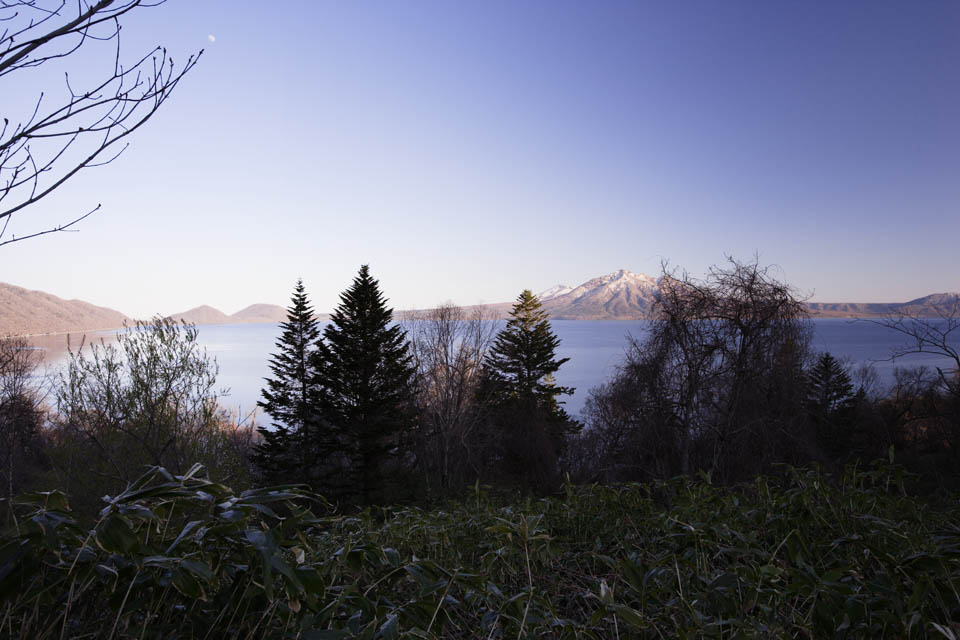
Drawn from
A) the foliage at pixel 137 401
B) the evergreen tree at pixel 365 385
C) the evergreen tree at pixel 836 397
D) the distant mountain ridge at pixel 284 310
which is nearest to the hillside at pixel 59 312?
the distant mountain ridge at pixel 284 310

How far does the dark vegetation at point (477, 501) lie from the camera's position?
2.93 ft

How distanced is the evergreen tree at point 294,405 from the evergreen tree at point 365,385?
1295 millimetres

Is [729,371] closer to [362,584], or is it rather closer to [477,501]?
[477,501]

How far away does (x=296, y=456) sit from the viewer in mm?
25406

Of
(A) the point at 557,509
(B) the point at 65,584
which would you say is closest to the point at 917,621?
(A) the point at 557,509

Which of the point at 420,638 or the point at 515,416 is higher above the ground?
the point at 420,638

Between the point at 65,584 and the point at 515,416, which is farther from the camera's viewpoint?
the point at 515,416

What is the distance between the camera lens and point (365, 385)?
956 inches

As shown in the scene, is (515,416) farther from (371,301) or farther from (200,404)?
(200,404)

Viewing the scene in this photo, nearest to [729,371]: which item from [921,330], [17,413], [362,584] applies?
[921,330]

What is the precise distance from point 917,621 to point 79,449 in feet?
73.8

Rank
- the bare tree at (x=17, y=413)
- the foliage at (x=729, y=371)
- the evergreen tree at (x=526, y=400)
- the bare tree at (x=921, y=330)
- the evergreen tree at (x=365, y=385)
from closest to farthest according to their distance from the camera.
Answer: the bare tree at (x=921, y=330) → the foliage at (x=729, y=371) → the bare tree at (x=17, y=413) → the evergreen tree at (x=365, y=385) → the evergreen tree at (x=526, y=400)

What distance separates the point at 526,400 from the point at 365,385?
33.6ft

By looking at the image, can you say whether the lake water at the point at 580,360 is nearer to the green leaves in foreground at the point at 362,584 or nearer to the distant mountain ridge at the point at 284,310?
the distant mountain ridge at the point at 284,310
